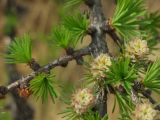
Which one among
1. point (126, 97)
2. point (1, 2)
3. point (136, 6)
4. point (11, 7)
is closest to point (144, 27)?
point (136, 6)

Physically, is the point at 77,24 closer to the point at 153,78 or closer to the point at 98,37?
the point at 98,37

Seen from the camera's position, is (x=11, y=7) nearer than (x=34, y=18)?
Yes

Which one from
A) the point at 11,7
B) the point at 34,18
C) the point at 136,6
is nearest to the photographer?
the point at 136,6

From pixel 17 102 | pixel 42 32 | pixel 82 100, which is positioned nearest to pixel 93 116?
pixel 82 100

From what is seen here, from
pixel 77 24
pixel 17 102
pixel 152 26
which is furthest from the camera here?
pixel 17 102

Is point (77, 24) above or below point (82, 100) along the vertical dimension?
above

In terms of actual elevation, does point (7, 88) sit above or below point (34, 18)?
below

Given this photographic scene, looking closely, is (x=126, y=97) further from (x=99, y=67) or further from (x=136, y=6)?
(x=136, y=6)
